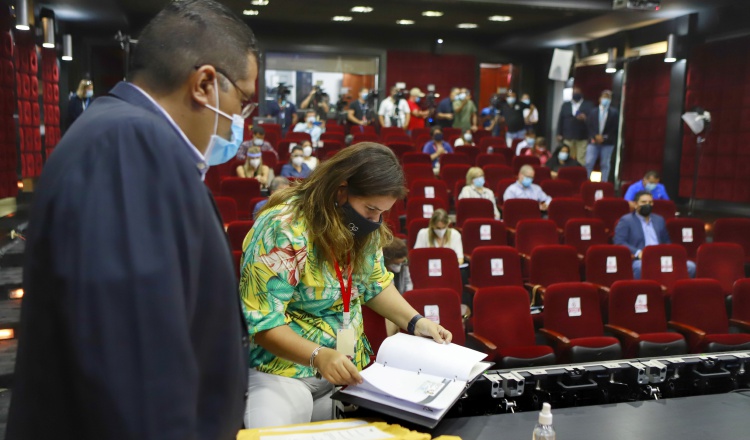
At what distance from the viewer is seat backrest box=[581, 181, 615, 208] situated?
7.27 meters

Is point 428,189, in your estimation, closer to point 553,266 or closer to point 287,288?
point 553,266

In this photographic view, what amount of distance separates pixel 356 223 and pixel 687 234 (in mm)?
5160

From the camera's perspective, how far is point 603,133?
10.2 m

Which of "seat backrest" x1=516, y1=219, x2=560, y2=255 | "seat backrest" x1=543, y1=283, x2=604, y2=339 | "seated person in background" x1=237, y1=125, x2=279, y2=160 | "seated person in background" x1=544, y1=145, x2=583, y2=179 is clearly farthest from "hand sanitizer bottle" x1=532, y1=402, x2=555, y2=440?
"seated person in background" x1=544, y1=145, x2=583, y2=179

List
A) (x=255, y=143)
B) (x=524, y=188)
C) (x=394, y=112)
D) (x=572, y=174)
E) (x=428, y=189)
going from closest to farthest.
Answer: (x=428, y=189)
(x=524, y=188)
(x=255, y=143)
(x=572, y=174)
(x=394, y=112)

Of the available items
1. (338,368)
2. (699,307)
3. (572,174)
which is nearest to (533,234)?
(699,307)

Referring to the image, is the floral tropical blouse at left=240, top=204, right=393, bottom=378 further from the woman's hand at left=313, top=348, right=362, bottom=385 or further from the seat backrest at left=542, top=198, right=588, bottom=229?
the seat backrest at left=542, top=198, right=588, bottom=229

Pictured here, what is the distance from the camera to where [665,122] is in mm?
10773

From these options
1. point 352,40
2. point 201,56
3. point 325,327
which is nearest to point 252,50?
point 201,56

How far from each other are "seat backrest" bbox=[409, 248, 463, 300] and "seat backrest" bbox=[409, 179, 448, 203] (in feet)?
7.29

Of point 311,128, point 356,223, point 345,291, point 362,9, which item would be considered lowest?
point 345,291

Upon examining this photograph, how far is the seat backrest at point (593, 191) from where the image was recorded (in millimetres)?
7273

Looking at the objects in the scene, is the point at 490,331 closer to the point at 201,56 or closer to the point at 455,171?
the point at 201,56

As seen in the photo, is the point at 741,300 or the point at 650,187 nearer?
the point at 741,300
